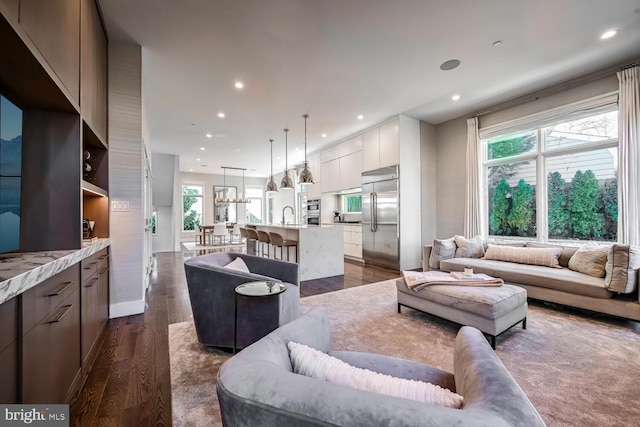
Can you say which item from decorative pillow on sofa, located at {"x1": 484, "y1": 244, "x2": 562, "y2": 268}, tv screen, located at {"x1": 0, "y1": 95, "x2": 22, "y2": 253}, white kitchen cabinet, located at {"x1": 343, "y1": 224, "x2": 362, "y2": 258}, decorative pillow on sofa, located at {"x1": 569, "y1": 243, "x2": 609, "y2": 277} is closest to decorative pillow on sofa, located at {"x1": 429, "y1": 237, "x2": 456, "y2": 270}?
decorative pillow on sofa, located at {"x1": 484, "y1": 244, "x2": 562, "y2": 268}

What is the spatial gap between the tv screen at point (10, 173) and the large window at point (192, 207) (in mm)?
10111

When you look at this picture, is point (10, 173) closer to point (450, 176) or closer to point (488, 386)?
point (488, 386)

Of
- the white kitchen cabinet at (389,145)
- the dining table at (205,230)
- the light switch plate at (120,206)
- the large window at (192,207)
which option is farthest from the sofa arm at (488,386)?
the large window at (192,207)

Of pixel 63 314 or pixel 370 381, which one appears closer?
pixel 370 381

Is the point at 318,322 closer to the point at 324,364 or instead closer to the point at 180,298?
the point at 324,364

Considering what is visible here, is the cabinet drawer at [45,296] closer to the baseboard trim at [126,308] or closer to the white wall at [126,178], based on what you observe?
the white wall at [126,178]

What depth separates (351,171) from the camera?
6.64 meters

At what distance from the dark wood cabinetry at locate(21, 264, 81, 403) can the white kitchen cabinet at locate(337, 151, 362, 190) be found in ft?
18.1

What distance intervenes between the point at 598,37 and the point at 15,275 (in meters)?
5.27

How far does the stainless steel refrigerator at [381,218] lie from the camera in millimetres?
5438

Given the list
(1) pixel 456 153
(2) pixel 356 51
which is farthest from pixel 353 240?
(2) pixel 356 51

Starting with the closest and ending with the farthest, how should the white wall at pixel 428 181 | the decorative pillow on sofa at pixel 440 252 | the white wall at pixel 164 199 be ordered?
the decorative pillow on sofa at pixel 440 252, the white wall at pixel 428 181, the white wall at pixel 164 199

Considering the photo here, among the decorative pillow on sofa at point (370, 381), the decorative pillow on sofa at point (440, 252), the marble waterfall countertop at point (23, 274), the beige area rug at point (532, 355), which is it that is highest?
the marble waterfall countertop at point (23, 274)

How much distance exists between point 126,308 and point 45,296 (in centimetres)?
206
